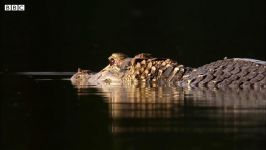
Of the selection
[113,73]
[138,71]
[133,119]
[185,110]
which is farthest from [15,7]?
[133,119]

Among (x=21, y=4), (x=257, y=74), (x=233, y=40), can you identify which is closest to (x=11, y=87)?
(x=257, y=74)

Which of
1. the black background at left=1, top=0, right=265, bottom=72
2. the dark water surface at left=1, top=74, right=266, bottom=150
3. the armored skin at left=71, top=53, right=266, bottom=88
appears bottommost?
the dark water surface at left=1, top=74, right=266, bottom=150

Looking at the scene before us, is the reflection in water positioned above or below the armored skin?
below

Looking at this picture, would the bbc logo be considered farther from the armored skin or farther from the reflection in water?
the reflection in water

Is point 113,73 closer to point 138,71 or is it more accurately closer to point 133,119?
point 138,71

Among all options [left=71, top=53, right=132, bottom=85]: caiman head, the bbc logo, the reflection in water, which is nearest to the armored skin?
[left=71, top=53, right=132, bottom=85]: caiman head

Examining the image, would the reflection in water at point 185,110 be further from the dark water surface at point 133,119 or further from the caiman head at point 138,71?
the caiman head at point 138,71

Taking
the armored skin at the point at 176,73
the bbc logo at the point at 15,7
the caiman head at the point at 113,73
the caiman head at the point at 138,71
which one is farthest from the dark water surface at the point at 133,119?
the bbc logo at the point at 15,7
